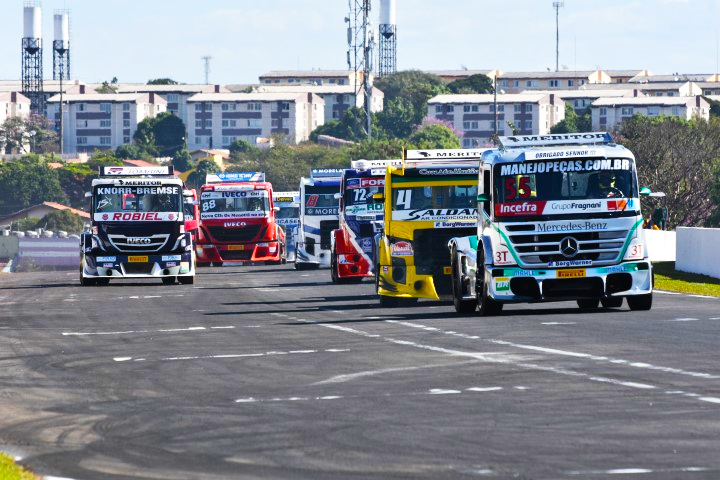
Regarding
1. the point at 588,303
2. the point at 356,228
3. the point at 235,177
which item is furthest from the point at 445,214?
the point at 235,177

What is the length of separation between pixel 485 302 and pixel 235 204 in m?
32.8

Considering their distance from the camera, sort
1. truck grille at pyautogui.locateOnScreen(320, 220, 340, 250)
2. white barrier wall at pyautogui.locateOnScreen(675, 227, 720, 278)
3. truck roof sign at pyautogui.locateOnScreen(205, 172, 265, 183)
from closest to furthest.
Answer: white barrier wall at pyautogui.locateOnScreen(675, 227, 720, 278) → truck grille at pyautogui.locateOnScreen(320, 220, 340, 250) → truck roof sign at pyautogui.locateOnScreen(205, 172, 265, 183)

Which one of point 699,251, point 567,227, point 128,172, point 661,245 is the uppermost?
point 128,172

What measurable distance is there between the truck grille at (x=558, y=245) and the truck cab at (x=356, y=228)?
1523cm

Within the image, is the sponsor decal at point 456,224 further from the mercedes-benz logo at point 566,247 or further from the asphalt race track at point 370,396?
the mercedes-benz logo at point 566,247

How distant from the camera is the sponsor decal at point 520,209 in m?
24.7

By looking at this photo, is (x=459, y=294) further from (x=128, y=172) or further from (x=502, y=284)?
(x=128, y=172)

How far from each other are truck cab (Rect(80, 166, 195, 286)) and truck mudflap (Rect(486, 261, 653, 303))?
18814 mm

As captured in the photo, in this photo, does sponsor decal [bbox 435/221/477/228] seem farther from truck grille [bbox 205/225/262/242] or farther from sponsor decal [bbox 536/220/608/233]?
truck grille [bbox 205/225/262/242]

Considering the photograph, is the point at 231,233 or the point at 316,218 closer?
the point at 316,218

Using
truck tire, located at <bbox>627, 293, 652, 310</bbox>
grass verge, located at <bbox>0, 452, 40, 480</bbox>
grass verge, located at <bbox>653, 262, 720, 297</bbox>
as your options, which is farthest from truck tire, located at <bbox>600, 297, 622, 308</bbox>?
grass verge, located at <bbox>0, 452, 40, 480</bbox>

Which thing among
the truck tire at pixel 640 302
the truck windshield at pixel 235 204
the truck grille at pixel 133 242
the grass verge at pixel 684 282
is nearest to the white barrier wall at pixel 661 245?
the grass verge at pixel 684 282

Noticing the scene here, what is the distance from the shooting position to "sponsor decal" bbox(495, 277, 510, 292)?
2483cm

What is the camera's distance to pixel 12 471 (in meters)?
10.8
